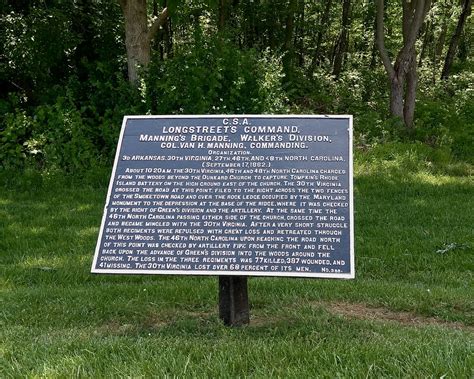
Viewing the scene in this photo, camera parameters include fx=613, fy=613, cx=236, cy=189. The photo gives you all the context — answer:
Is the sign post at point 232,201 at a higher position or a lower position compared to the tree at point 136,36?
lower

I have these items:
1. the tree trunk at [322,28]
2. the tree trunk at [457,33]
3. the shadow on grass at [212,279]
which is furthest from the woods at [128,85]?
the tree trunk at [322,28]

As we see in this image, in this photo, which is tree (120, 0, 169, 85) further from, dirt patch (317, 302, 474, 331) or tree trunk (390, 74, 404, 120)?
dirt patch (317, 302, 474, 331)

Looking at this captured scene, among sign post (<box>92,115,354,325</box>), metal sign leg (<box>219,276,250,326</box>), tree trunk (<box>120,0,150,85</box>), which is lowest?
metal sign leg (<box>219,276,250,326</box>)

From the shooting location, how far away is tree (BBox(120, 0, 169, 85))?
1377cm

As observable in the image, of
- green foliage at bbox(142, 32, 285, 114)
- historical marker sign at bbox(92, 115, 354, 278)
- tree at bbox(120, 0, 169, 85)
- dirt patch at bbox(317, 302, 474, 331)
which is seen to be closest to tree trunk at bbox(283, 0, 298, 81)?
green foliage at bbox(142, 32, 285, 114)

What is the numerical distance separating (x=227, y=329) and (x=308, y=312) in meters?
0.90

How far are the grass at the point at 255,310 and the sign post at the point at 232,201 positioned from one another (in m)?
0.52

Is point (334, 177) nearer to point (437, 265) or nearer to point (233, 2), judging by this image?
point (437, 265)

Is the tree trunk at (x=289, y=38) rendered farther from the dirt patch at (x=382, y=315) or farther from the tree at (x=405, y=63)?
the dirt patch at (x=382, y=315)

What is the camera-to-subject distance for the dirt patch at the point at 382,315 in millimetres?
5352

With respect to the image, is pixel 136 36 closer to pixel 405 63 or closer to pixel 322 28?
pixel 405 63

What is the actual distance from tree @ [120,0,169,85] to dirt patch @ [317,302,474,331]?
30.6 ft

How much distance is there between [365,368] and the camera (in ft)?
11.9

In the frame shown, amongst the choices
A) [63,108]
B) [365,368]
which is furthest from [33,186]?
[365,368]
